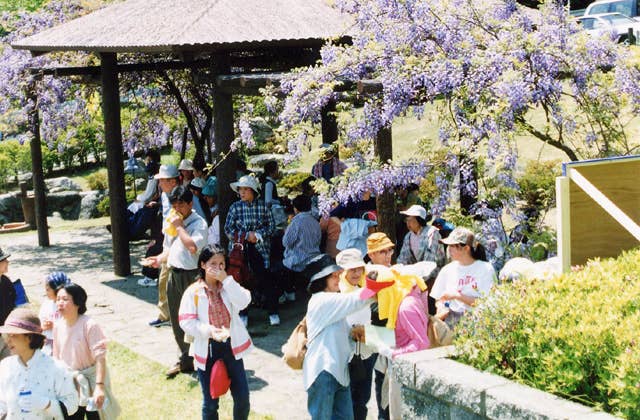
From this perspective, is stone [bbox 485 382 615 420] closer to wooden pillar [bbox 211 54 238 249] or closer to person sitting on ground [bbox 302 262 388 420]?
person sitting on ground [bbox 302 262 388 420]

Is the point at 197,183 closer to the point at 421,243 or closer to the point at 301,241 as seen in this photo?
the point at 301,241

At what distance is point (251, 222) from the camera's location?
10.4 m

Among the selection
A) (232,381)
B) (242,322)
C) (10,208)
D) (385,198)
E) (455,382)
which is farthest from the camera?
(10,208)

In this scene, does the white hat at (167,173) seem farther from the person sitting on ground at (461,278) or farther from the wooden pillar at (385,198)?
the person sitting on ground at (461,278)

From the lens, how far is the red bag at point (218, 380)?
264 inches

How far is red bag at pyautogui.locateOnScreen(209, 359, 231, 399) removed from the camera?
22.0ft

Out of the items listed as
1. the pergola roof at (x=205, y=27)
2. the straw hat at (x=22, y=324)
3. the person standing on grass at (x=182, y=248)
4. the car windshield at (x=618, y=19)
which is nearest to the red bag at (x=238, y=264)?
the person standing on grass at (x=182, y=248)

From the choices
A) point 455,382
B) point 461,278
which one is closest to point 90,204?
point 461,278

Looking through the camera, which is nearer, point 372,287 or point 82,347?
point 372,287

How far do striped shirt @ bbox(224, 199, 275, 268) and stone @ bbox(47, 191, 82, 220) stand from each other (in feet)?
44.1

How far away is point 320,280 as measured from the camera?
6.29 m

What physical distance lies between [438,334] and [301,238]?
4196 millimetres

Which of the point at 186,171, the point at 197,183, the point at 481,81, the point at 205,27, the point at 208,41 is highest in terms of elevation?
the point at 205,27

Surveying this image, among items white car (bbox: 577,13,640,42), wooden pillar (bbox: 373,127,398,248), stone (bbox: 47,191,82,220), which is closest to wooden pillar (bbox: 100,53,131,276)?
wooden pillar (bbox: 373,127,398,248)
